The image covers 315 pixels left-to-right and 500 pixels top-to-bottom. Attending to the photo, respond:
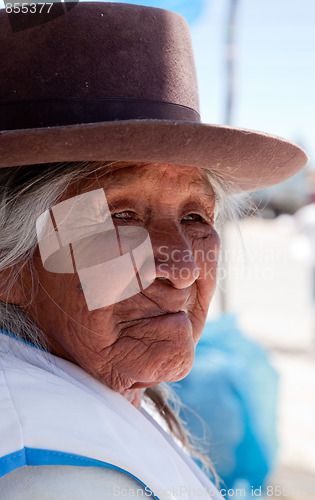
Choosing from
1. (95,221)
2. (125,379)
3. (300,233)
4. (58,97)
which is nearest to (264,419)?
(125,379)

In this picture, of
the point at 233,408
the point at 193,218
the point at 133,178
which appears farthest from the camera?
the point at 233,408

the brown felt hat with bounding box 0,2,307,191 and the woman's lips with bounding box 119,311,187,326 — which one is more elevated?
the brown felt hat with bounding box 0,2,307,191

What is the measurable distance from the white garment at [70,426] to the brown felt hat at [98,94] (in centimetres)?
50

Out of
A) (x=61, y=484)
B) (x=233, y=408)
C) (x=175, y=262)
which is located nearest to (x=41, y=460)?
(x=61, y=484)

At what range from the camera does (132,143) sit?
46.7 inches

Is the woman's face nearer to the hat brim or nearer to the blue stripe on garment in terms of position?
the hat brim

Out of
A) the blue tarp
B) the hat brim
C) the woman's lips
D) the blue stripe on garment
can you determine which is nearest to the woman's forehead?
the hat brim

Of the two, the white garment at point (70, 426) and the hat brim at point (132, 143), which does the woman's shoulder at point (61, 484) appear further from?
the hat brim at point (132, 143)

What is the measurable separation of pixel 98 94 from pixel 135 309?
0.58m

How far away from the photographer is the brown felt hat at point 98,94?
117cm

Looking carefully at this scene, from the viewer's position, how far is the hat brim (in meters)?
1.15

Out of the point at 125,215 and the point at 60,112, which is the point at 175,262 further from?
the point at 60,112

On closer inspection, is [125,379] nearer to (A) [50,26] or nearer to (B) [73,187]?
(B) [73,187]

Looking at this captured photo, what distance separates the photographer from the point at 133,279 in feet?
4.60
